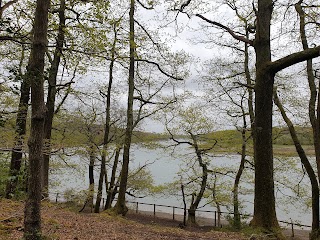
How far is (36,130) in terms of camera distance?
407 centimetres

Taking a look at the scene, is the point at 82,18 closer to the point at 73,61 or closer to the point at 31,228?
the point at 73,61

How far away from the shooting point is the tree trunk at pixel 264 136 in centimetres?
638

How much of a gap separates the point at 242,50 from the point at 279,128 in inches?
171

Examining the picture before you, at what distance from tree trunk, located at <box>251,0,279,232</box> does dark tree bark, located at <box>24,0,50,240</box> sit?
437cm

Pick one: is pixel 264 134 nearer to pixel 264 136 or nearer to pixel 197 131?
pixel 264 136

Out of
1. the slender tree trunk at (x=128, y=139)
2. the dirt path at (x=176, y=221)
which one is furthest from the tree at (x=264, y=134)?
the dirt path at (x=176, y=221)

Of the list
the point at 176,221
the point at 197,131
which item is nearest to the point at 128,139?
the point at 197,131

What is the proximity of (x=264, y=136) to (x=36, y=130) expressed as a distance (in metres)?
4.51

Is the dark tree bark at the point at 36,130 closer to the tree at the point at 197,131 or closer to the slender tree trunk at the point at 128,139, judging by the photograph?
the slender tree trunk at the point at 128,139

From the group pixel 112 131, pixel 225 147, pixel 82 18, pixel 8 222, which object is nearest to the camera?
pixel 8 222

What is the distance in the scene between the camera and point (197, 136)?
17.2 metres

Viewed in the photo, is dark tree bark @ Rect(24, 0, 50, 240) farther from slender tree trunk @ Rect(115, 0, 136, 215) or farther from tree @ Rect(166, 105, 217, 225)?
tree @ Rect(166, 105, 217, 225)

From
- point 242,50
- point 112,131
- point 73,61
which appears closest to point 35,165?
point 73,61

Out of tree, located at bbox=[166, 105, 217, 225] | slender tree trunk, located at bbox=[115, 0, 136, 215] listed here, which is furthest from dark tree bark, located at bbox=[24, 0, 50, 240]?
tree, located at bbox=[166, 105, 217, 225]
